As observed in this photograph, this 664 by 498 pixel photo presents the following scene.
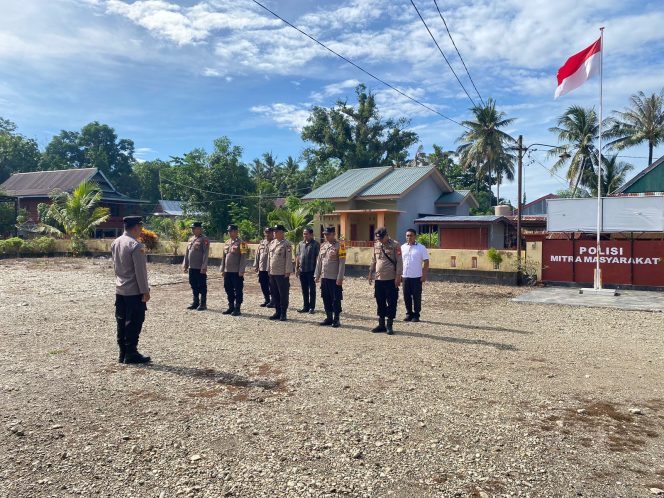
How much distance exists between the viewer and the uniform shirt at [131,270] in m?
5.46

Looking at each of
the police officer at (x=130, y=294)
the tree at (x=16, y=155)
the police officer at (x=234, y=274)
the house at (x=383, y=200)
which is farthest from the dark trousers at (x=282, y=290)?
the tree at (x=16, y=155)

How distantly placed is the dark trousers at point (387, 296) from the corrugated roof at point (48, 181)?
3480 centimetres

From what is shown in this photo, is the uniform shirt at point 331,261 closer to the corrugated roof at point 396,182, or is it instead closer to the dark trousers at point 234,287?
the dark trousers at point 234,287

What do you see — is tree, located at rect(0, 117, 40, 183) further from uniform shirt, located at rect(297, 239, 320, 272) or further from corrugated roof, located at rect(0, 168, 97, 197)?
uniform shirt, located at rect(297, 239, 320, 272)

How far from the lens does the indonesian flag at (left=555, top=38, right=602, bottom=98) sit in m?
11.8

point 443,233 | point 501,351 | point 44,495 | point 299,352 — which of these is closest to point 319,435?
point 44,495

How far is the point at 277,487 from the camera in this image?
293cm

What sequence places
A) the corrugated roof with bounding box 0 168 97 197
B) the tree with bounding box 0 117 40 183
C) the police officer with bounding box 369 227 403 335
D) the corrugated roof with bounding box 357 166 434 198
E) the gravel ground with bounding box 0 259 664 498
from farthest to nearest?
1. the tree with bounding box 0 117 40 183
2. the corrugated roof with bounding box 0 168 97 197
3. the corrugated roof with bounding box 357 166 434 198
4. the police officer with bounding box 369 227 403 335
5. the gravel ground with bounding box 0 259 664 498

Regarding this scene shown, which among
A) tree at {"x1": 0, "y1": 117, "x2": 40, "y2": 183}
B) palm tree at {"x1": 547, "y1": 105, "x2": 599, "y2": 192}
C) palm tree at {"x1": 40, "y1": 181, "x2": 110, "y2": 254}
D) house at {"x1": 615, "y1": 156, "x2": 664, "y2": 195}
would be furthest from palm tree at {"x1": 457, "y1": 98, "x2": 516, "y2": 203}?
tree at {"x1": 0, "y1": 117, "x2": 40, "y2": 183}

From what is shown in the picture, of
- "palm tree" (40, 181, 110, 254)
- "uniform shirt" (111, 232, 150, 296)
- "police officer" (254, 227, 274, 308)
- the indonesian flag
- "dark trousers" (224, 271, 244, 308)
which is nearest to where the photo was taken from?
"uniform shirt" (111, 232, 150, 296)

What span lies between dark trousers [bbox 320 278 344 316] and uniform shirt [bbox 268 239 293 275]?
67 centimetres

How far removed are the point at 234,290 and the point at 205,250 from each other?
1.00 meters

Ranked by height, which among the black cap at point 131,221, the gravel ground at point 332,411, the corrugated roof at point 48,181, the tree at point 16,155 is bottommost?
the gravel ground at point 332,411

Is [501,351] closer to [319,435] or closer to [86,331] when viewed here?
[319,435]
